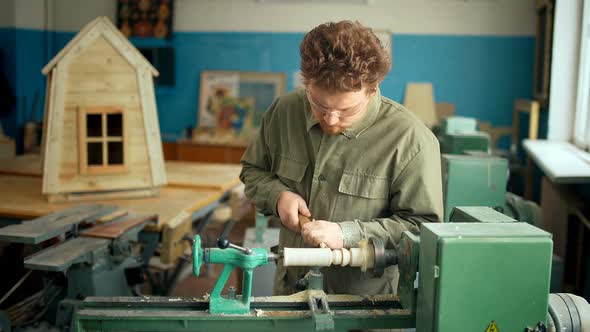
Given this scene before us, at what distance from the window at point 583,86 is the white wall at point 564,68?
5cm

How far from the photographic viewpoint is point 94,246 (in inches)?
95.0

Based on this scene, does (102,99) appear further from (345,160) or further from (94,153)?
(345,160)

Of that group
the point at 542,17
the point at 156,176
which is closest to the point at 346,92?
the point at 156,176

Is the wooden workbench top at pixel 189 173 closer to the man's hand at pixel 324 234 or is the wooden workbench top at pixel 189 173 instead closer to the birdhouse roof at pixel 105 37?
the birdhouse roof at pixel 105 37

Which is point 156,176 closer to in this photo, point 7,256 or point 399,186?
point 7,256

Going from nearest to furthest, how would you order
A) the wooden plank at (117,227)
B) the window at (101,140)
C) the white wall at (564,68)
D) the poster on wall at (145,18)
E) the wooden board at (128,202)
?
the wooden plank at (117,227) < the wooden board at (128,202) < the window at (101,140) < the white wall at (564,68) < the poster on wall at (145,18)

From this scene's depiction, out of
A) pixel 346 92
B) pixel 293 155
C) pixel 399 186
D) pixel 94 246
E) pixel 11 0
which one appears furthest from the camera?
pixel 11 0

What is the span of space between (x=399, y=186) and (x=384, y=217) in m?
0.14

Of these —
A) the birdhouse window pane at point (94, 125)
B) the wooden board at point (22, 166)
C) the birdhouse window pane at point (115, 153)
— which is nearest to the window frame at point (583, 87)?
the birdhouse window pane at point (115, 153)

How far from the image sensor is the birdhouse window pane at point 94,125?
333cm

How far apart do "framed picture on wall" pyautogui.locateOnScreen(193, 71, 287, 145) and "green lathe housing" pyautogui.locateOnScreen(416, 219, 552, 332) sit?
18.3 ft

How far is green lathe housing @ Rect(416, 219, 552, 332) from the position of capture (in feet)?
4.08

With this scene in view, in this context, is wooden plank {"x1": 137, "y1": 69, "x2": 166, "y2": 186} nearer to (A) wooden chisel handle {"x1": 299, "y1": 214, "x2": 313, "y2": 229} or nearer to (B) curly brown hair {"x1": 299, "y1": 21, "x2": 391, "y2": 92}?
(A) wooden chisel handle {"x1": 299, "y1": 214, "x2": 313, "y2": 229}

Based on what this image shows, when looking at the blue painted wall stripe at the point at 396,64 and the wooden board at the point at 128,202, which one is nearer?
the wooden board at the point at 128,202
